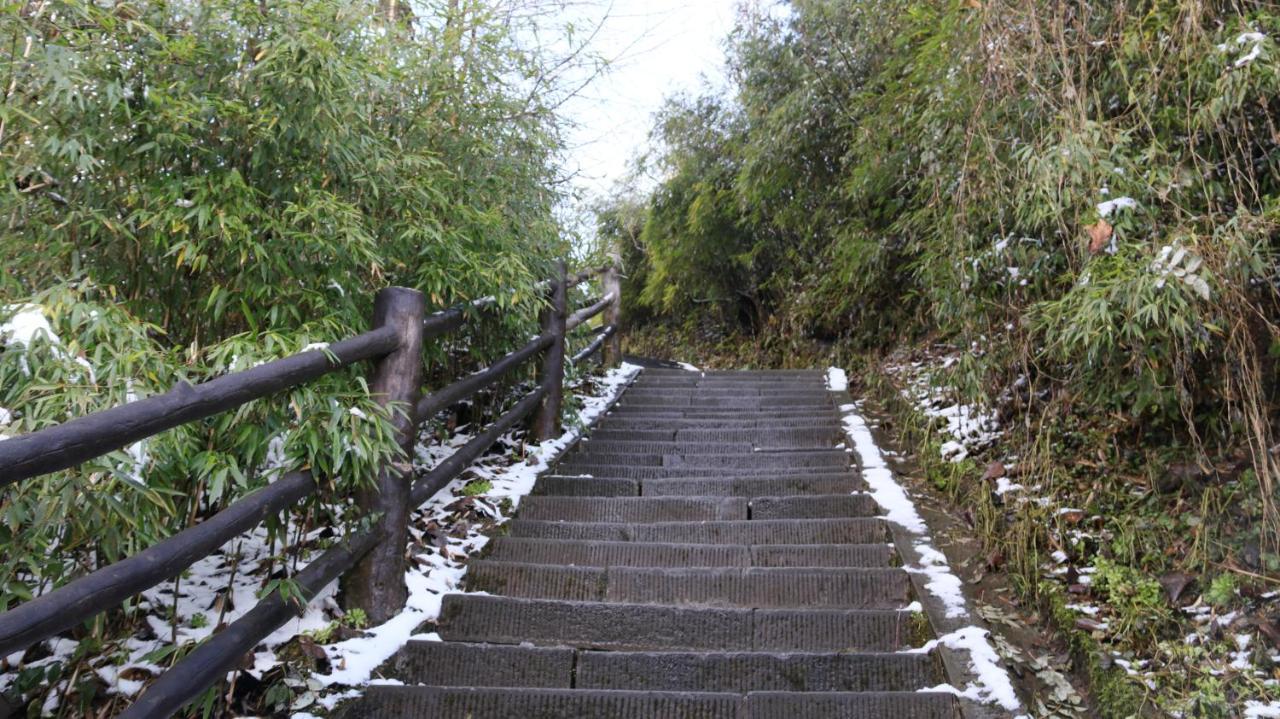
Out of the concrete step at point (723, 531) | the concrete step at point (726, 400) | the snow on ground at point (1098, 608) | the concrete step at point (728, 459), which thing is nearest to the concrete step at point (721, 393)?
the concrete step at point (726, 400)

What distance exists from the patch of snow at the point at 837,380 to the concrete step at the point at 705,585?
4168 millimetres

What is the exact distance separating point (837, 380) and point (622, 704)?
5573 mm

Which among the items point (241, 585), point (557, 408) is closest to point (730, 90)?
point (557, 408)

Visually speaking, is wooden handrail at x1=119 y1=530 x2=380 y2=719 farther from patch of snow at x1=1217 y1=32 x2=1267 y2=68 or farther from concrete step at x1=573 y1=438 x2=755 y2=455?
patch of snow at x1=1217 y1=32 x2=1267 y2=68

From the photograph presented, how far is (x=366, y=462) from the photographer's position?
8.89 feet

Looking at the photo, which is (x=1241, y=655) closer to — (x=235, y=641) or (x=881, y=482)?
(x=881, y=482)

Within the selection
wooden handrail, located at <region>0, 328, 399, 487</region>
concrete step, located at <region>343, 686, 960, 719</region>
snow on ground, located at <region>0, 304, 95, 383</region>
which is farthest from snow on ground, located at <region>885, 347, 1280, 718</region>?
snow on ground, located at <region>0, 304, 95, 383</region>

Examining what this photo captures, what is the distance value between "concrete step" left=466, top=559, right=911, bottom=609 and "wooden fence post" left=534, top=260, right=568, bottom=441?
6.36 feet

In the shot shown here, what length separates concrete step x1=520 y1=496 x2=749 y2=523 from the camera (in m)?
4.34

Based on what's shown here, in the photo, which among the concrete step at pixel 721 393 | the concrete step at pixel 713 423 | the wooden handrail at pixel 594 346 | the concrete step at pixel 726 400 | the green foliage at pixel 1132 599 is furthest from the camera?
the concrete step at pixel 721 393

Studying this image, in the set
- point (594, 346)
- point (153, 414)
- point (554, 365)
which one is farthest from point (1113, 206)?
point (594, 346)

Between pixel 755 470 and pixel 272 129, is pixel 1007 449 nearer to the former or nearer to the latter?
pixel 755 470

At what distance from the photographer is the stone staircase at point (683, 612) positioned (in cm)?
277

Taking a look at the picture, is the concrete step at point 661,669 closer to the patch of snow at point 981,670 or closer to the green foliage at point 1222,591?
the patch of snow at point 981,670
